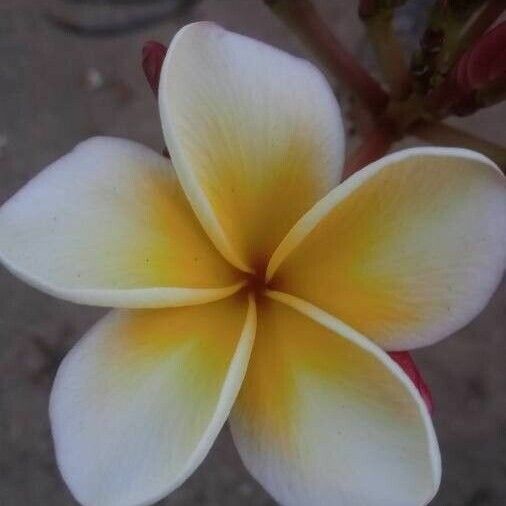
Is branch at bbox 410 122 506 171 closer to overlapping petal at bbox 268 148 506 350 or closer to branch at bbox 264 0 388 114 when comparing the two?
branch at bbox 264 0 388 114

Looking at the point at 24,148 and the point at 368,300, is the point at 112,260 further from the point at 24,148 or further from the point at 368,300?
the point at 24,148

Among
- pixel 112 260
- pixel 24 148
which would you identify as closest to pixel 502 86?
pixel 112 260

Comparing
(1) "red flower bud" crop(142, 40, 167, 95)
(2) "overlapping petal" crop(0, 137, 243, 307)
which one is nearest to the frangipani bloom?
(2) "overlapping petal" crop(0, 137, 243, 307)

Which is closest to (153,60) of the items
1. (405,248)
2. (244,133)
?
(244,133)

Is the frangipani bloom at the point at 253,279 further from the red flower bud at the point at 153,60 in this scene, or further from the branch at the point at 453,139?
the branch at the point at 453,139

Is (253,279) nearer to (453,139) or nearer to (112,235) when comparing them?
(112,235)

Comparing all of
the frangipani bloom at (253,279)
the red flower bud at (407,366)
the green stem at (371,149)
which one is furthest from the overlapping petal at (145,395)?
the green stem at (371,149)
